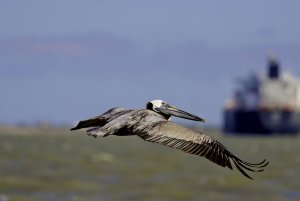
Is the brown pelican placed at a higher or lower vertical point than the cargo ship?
lower

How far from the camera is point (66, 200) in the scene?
18906 millimetres

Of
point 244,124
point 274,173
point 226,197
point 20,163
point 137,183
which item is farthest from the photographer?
point 244,124

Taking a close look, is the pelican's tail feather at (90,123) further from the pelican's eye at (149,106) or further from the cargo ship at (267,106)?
the cargo ship at (267,106)

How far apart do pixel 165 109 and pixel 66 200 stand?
9359 millimetres

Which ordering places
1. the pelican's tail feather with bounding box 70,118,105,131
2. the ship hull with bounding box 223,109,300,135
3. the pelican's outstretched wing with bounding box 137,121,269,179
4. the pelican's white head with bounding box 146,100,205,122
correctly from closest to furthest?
the pelican's outstretched wing with bounding box 137,121,269,179, the pelican's tail feather with bounding box 70,118,105,131, the pelican's white head with bounding box 146,100,205,122, the ship hull with bounding box 223,109,300,135

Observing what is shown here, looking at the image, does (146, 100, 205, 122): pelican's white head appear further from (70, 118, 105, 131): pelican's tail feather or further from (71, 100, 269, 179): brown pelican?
(70, 118, 105, 131): pelican's tail feather

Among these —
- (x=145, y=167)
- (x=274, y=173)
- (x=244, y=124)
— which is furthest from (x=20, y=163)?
(x=244, y=124)

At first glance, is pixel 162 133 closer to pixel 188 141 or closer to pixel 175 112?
pixel 188 141

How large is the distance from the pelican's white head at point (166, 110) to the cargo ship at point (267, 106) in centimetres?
8823

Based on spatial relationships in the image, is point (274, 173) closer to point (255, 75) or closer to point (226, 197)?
point (226, 197)

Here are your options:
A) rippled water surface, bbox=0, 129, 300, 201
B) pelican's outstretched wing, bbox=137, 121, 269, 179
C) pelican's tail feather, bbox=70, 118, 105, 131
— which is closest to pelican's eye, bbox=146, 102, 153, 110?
pelican's tail feather, bbox=70, 118, 105, 131

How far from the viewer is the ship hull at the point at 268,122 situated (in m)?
98.1

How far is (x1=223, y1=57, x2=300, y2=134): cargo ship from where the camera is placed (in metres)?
99.2

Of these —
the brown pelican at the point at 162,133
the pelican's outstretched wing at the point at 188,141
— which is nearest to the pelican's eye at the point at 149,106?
the brown pelican at the point at 162,133
